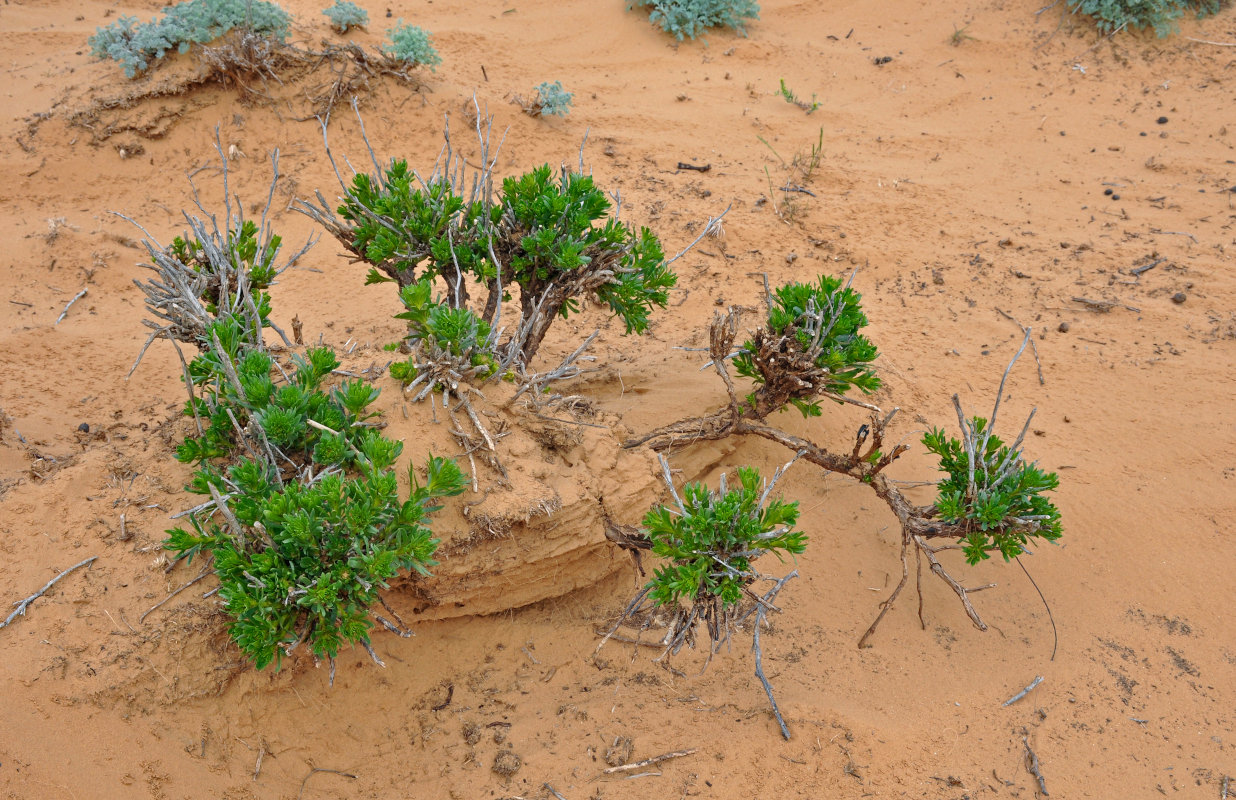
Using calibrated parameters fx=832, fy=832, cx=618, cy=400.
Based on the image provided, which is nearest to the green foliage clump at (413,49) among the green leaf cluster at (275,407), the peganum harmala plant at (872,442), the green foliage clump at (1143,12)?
the peganum harmala plant at (872,442)

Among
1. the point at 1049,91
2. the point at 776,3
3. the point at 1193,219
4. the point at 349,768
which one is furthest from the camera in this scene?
the point at 776,3

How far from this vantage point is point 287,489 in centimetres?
244

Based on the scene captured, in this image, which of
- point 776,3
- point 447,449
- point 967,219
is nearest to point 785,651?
point 447,449

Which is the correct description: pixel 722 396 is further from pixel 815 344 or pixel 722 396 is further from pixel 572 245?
pixel 572 245

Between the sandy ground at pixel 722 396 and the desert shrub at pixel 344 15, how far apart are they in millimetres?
366

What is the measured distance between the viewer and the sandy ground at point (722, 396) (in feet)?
9.20

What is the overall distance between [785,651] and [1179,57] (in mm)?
7021

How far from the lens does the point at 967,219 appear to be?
582 centimetres

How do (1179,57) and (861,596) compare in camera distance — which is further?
(1179,57)

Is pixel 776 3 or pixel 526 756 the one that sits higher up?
pixel 776 3

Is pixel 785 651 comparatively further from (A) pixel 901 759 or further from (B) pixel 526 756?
(B) pixel 526 756

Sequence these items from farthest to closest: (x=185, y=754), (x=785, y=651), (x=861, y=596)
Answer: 1. (x=861, y=596)
2. (x=785, y=651)
3. (x=185, y=754)

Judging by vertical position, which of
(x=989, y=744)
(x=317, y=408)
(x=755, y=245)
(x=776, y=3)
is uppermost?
(x=776, y=3)

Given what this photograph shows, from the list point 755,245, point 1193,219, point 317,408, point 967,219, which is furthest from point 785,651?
point 1193,219
